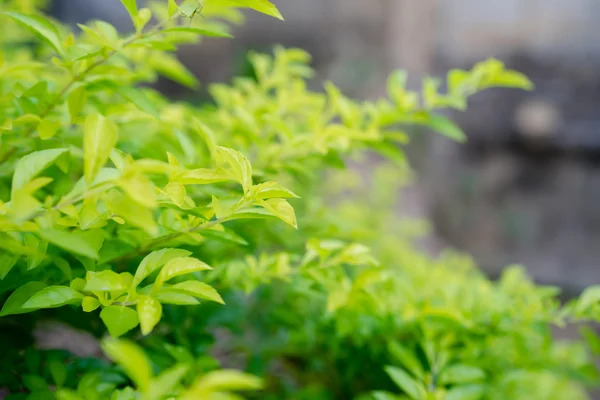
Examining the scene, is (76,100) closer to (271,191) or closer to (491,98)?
(271,191)

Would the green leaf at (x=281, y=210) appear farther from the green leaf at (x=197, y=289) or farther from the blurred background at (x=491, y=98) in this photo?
the blurred background at (x=491, y=98)

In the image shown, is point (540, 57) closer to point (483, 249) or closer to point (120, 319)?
point (483, 249)

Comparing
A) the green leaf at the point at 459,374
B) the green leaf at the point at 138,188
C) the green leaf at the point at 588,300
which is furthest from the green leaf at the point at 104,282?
the green leaf at the point at 588,300

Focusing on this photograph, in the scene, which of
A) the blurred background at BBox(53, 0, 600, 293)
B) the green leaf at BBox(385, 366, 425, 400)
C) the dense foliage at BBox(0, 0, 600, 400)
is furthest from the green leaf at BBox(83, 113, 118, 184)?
the blurred background at BBox(53, 0, 600, 293)

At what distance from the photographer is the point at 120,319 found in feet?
1.40

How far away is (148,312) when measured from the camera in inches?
16.0

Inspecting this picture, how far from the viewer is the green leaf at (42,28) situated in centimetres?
51

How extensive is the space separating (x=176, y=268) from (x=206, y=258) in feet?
1.00

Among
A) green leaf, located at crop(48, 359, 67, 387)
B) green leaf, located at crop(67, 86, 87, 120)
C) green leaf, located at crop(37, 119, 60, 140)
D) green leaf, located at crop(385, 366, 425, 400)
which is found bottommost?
green leaf, located at crop(48, 359, 67, 387)

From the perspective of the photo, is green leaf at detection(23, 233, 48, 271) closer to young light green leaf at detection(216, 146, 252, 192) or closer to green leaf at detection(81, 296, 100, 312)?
green leaf at detection(81, 296, 100, 312)

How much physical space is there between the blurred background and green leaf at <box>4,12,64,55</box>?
3.08 meters

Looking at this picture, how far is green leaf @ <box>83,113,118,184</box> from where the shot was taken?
14.1 inches

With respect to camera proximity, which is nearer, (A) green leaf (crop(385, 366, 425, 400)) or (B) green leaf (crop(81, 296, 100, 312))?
(B) green leaf (crop(81, 296, 100, 312))

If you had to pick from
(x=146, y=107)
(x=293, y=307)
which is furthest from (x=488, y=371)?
(x=146, y=107)
